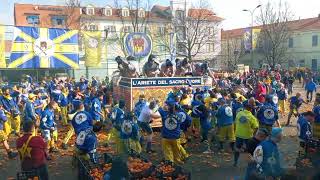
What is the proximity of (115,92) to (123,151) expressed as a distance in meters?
9.35

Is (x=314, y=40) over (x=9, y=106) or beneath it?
over

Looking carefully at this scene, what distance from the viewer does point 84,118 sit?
9.85m

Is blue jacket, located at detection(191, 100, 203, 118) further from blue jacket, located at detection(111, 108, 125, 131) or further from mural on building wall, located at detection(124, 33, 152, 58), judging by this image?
mural on building wall, located at detection(124, 33, 152, 58)

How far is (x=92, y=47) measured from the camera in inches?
1235

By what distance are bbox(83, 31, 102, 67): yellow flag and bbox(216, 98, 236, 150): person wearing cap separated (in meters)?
21.1

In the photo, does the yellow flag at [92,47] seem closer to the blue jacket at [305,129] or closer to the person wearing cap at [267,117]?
the person wearing cap at [267,117]

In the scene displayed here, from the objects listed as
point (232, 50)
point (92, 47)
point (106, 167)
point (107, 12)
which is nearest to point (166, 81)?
point (106, 167)

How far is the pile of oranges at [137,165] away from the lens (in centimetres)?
803

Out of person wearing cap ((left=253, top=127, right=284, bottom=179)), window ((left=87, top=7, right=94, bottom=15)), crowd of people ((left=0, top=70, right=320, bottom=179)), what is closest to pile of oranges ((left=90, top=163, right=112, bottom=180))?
crowd of people ((left=0, top=70, right=320, bottom=179))

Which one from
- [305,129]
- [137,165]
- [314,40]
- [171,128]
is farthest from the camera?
[314,40]

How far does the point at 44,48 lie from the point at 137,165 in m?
23.7

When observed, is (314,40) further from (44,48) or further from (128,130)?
(128,130)

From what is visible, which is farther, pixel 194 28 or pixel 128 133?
pixel 194 28

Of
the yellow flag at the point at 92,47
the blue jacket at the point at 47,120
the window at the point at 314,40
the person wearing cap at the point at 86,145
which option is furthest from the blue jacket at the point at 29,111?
the window at the point at 314,40
